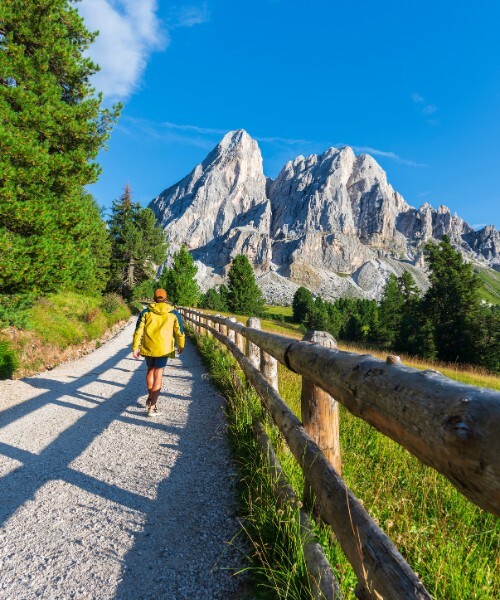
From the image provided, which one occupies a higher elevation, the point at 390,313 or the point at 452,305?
the point at 452,305

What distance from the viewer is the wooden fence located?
88 centimetres

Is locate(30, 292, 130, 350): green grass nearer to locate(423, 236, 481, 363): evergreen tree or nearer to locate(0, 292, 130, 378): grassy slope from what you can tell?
locate(0, 292, 130, 378): grassy slope

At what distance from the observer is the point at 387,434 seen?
136 cm

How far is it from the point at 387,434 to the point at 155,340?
5383mm

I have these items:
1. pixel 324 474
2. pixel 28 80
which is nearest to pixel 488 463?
pixel 324 474

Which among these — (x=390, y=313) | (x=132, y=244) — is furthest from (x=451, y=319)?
(x=132, y=244)

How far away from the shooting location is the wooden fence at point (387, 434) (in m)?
Answer: 0.88

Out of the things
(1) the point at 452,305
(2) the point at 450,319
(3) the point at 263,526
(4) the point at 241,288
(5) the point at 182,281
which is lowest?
(3) the point at 263,526

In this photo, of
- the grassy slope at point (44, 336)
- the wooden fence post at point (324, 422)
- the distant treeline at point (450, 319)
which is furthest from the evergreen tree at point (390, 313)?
the wooden fence post at point (324, 422)

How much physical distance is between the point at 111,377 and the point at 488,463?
9.40 m

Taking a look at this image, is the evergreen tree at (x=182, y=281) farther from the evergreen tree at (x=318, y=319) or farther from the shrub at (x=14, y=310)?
the evergreen tree at (x=318, y=319)

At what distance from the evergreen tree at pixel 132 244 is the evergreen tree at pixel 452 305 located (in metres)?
33.9

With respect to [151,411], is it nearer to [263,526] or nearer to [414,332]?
[263,526]

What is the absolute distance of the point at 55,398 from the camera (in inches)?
278
